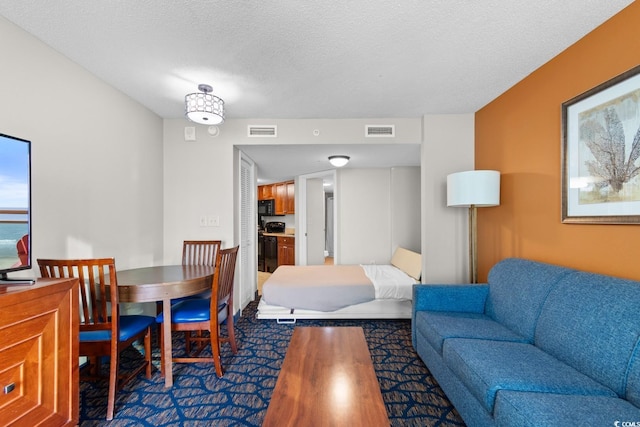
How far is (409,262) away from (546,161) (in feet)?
6.51

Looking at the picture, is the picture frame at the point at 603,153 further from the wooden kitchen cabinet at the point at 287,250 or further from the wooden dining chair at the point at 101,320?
the wooden kitchen cabinet at the point at 287,250

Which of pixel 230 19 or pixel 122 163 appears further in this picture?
pixel 122 163

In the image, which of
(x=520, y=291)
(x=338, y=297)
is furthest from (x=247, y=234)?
(x=520, y=291)

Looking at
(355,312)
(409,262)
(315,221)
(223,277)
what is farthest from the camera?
(315,221)

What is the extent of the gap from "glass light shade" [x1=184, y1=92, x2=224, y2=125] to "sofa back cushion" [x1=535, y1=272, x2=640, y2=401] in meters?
2.74

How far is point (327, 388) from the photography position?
1358 millimetres

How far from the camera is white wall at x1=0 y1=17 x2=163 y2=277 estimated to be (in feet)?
5.62

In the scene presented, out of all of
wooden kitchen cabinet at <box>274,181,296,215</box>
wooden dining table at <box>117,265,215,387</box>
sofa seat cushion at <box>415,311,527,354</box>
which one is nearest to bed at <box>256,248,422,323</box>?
sofa seat cushion at <box>415,311,527,354</box>

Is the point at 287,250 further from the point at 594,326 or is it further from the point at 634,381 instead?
the point at 634,381

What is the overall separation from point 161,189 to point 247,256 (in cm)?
147

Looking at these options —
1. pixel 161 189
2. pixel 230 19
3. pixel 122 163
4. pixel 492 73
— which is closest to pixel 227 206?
pixel 161 189

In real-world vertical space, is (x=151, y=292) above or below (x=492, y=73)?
below

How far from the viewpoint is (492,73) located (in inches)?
86.9

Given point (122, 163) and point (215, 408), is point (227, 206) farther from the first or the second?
point (215, 408)
